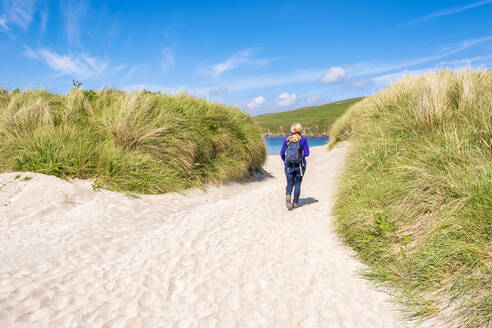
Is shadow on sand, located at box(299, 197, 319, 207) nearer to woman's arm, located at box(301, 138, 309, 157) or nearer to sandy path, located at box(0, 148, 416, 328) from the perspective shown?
sandy path, located at box(0, 148, 416, 328)

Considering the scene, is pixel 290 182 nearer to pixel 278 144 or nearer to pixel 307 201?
pixel 307 201

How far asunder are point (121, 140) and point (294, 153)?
4758 millimetres

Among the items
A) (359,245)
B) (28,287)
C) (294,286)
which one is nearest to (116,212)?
(28,287)

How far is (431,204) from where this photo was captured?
3.59m

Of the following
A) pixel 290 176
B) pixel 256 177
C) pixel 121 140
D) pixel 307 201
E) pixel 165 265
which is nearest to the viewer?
pixel 165 265

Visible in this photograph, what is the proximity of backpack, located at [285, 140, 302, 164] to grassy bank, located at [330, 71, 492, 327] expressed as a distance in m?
1.07

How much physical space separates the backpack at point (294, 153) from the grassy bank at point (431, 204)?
1073mm

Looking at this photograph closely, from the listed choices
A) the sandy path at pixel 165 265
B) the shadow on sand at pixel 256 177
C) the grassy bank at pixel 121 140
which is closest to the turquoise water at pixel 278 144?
the shadow on sand at pixel 256 177

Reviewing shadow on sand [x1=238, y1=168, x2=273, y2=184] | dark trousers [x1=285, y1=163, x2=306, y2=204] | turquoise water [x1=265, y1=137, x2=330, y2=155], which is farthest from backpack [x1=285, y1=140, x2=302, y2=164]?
turquoise water [x1=265, y1=137, x2=330, y2=155]

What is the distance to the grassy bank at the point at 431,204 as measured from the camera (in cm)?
274

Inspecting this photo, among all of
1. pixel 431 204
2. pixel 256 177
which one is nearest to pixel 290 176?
pixel 431 204

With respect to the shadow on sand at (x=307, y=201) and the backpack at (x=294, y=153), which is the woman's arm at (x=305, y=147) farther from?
the shadow on sand at (x=307, y=201)

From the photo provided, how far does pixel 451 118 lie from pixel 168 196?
628 cm

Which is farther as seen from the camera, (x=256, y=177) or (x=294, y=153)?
(x=256, y=177)
